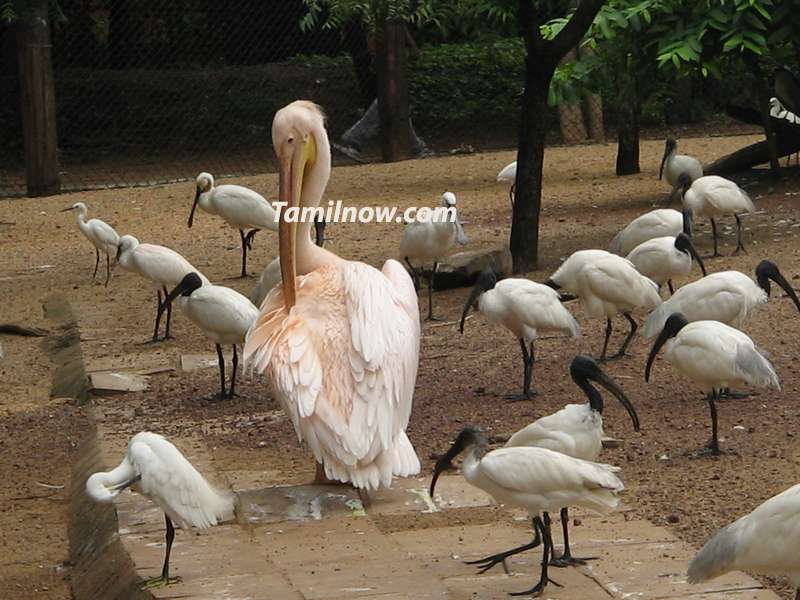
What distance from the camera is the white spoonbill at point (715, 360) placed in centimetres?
666

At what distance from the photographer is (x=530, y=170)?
11164mm

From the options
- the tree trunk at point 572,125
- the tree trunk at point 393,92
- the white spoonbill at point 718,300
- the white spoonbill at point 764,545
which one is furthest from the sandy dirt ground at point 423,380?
the tree trunk at point 572,125

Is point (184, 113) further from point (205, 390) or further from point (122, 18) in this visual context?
point (205, 390)

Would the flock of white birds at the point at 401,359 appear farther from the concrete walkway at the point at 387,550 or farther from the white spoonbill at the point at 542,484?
the concrete walkway at the point at 387,550

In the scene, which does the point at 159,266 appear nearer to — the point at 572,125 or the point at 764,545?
the point at 764,545

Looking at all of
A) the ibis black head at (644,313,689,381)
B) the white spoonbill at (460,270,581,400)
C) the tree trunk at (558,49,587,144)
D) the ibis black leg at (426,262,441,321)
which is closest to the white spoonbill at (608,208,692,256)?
the ibis black leg at (426,262,441,321)

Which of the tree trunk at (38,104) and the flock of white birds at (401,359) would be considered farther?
the tree trunk at (38,104)

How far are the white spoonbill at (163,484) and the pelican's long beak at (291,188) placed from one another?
1.70 metres

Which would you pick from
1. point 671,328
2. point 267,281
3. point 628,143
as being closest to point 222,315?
point 267,281

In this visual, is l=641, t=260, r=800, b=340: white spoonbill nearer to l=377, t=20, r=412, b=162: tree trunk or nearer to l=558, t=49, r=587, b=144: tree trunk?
l=377, t=20, r=412, b=162: tree trunk

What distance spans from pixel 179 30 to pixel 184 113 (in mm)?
1306

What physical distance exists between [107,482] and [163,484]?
22 cm

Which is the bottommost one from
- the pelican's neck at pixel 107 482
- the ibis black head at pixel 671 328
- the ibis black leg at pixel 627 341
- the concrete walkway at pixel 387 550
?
the concrete walkway at pixel 387 550

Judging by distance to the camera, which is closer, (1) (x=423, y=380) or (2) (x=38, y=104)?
(1) (x=423, y=380)
